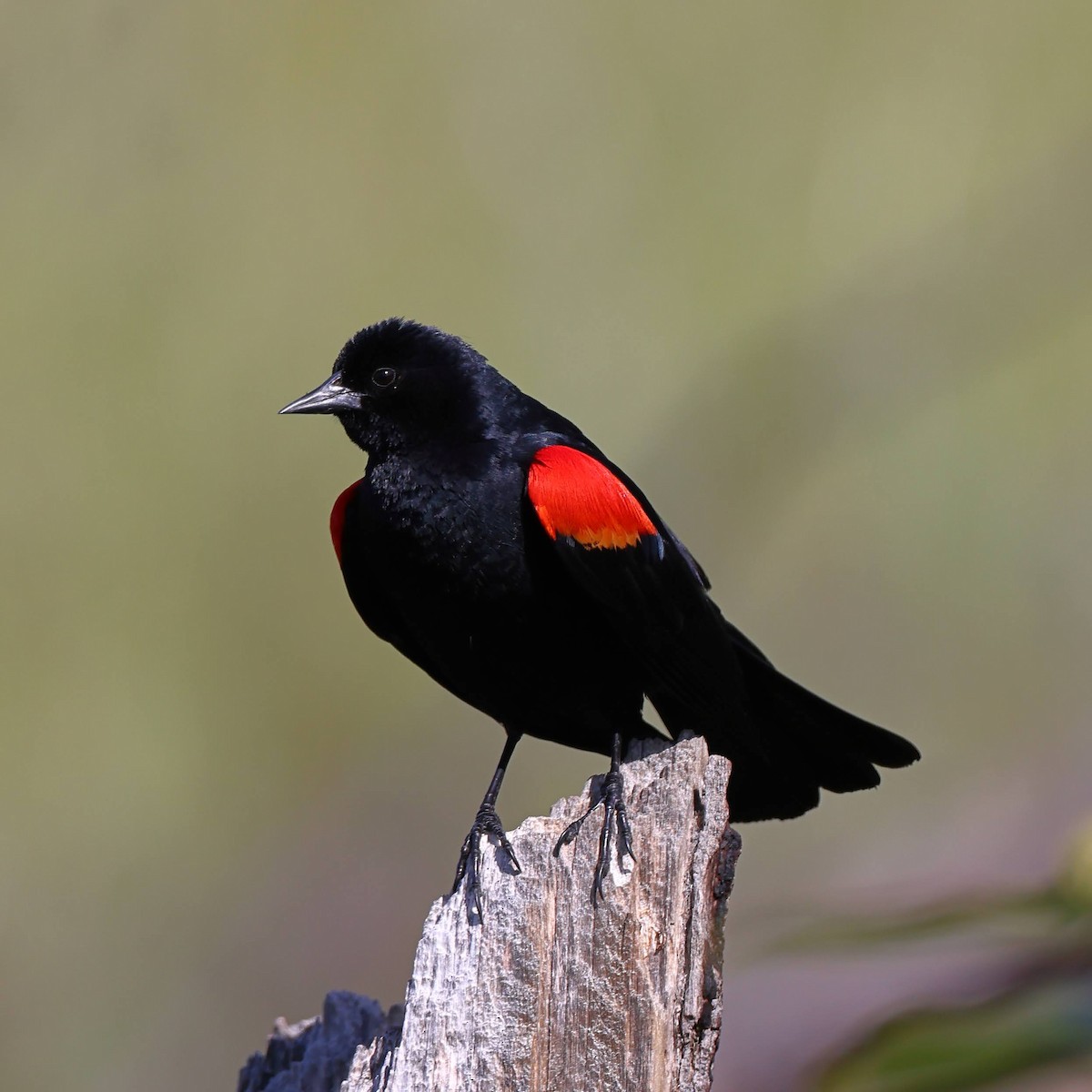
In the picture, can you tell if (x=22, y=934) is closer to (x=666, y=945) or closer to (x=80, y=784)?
(x=80, y=784)

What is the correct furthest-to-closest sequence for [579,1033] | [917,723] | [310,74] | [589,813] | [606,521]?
[310,74]
[917,723]
[606,521]
[589,813]
[579,1033]

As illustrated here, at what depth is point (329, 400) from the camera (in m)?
2.81

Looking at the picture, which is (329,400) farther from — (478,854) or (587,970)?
(587,970)

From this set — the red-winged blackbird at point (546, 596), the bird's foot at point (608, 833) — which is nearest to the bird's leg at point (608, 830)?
the bird's foot at point (608, 833)

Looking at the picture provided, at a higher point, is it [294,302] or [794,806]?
[294,302]

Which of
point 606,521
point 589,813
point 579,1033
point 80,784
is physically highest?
point 80,784

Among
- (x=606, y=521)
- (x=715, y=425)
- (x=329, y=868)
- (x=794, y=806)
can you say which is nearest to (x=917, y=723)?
(x=715, y=425)

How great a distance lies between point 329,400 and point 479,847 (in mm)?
1060

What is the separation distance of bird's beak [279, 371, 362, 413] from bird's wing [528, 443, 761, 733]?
0.48 m

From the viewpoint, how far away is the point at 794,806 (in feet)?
8.72

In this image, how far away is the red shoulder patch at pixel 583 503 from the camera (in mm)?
2422

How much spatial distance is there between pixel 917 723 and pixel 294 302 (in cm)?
352

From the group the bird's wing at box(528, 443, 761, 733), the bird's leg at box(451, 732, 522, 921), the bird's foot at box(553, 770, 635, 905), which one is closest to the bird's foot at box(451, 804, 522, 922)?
the bird's leg at box(451, 732, 522, 921)

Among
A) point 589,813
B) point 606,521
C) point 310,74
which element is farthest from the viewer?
point 310,74
